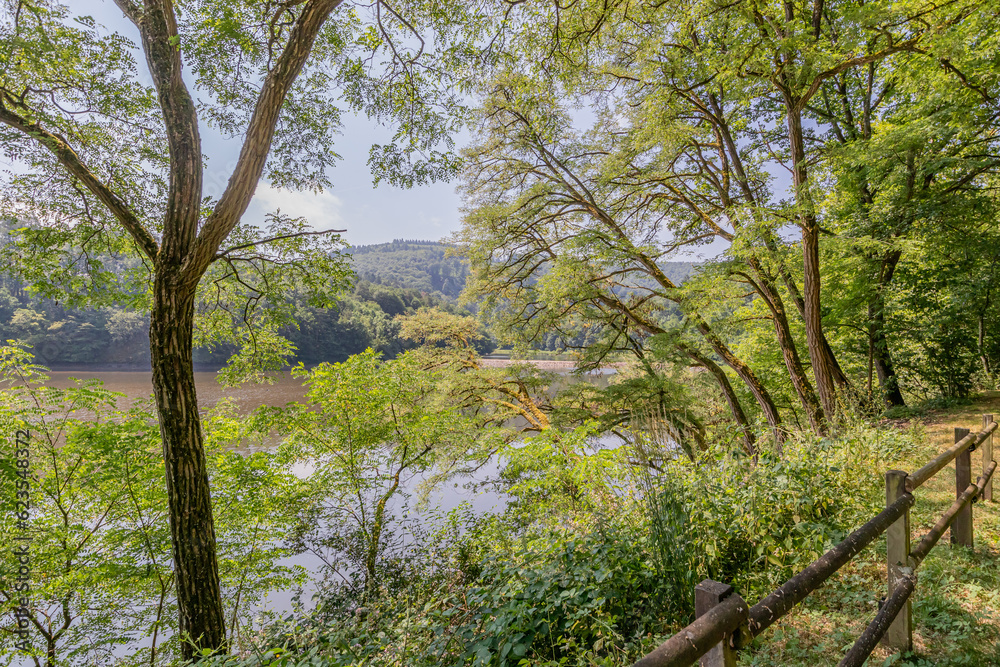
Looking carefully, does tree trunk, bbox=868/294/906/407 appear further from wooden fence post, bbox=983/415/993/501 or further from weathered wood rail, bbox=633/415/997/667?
weathered wood rail, bbox=633/415/997/667

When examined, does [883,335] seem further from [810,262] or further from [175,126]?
[175,126]

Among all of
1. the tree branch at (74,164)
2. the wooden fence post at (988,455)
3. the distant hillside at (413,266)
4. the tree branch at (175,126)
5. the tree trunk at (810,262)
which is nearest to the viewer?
the wooden fence post at (988,455)

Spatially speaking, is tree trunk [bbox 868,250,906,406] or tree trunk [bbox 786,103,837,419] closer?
tree trunk [bbox 786,103,837,419]

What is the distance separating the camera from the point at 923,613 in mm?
1872

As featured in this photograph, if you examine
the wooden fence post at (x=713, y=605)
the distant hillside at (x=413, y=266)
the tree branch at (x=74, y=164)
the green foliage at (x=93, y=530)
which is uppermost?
the distant hillside at (x=413, y=266)

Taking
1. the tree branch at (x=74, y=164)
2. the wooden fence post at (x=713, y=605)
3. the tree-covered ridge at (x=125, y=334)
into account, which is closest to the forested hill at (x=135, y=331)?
the tree-covered ridge at (x=125, y=334)

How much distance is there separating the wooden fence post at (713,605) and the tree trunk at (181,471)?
333 cm

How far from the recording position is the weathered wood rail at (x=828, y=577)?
31.2 inches

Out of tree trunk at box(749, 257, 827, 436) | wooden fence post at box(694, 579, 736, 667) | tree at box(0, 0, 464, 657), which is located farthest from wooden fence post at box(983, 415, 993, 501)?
tree at box(0, 0, 464, 657)

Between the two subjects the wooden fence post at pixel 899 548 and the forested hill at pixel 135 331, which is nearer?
the wooden fence post at pixel 899 548

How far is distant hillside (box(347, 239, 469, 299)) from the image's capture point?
72.5 m

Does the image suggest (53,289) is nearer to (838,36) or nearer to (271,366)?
(271,366)

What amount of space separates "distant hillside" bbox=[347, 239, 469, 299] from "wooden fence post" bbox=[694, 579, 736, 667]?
68.0 metres

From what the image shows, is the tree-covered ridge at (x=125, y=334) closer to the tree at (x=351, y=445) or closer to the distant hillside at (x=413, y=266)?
the tree at (x=351, y=445)
